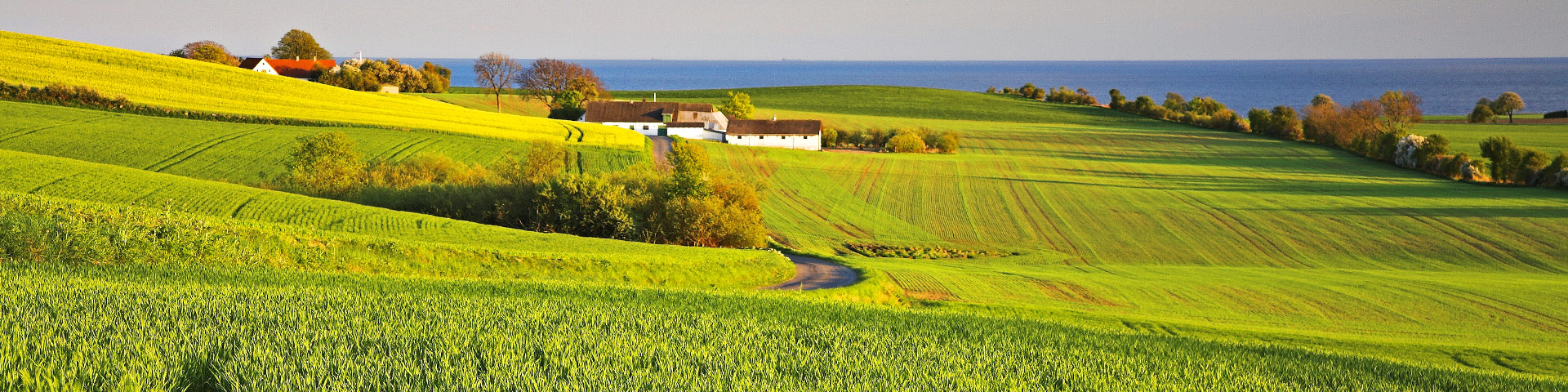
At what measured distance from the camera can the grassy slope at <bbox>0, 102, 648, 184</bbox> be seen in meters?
44.7

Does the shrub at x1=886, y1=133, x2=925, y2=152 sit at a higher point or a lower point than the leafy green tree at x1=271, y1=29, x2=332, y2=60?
lower

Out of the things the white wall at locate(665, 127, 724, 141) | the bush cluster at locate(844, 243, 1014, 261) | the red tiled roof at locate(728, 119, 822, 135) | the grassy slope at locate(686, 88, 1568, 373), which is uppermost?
the red tiled roof at locate(728, 119, 822, 135)

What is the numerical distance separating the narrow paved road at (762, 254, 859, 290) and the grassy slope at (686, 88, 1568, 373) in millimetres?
Result: 1962

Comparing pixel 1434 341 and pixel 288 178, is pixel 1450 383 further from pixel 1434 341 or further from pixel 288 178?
pixel 288 178

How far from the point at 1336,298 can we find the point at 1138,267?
980 cm

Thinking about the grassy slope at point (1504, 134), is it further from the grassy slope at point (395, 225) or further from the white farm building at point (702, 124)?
the grassy slope at point (395, 225)

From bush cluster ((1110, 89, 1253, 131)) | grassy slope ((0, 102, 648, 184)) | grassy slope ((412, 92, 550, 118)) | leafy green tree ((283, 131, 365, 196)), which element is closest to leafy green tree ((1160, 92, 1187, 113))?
bush cluster ((1110, 89, 1253, 131))

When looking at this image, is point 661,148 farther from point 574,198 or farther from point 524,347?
point 524,347

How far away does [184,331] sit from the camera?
27.2 feet

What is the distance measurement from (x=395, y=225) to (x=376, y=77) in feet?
301

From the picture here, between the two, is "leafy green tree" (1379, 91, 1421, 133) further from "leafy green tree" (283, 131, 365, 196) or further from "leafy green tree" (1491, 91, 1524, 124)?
"leafy green tree" (283, 131, 365, 196)

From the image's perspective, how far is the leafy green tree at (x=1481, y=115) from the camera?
118 meters

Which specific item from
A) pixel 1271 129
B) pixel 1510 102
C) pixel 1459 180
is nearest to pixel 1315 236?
pixel 1459 180

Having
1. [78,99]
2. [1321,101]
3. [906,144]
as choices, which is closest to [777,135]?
[906,144]
